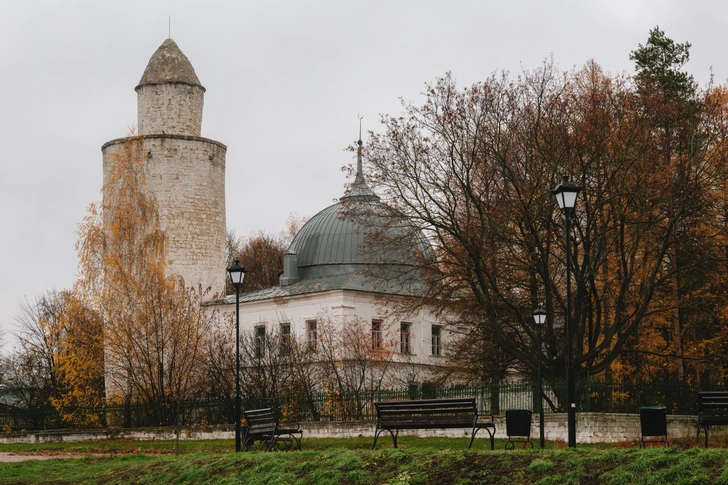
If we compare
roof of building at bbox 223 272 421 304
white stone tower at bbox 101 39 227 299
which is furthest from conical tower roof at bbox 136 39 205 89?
roof of building at bbox 223 272 421 304

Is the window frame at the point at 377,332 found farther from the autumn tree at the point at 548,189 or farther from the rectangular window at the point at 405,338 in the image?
the autumn tree at the point at 548,189

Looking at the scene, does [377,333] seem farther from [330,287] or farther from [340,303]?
[330,287]

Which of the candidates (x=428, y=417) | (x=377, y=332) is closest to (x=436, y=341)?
(x=377, y=332)

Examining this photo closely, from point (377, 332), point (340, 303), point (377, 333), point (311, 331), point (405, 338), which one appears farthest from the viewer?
point (405, 338)

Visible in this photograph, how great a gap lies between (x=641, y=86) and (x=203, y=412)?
18.3 metres

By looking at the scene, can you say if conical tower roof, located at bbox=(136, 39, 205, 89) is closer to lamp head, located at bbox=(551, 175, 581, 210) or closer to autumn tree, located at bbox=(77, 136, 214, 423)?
autumn tree, located at bbox=(77, 136, 214, 423)

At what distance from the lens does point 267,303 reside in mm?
53031

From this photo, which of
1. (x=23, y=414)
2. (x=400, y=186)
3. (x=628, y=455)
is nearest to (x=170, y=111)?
(x=23, y=414)

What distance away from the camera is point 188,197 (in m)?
51.5

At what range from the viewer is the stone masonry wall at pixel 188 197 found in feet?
167

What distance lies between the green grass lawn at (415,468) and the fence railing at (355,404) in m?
5.43

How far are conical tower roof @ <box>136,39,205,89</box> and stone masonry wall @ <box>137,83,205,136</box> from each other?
275 mm

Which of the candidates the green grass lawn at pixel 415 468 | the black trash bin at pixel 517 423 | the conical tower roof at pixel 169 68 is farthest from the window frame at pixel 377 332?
the green grass lawn at pixel 415 468

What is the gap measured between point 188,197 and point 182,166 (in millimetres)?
1500
